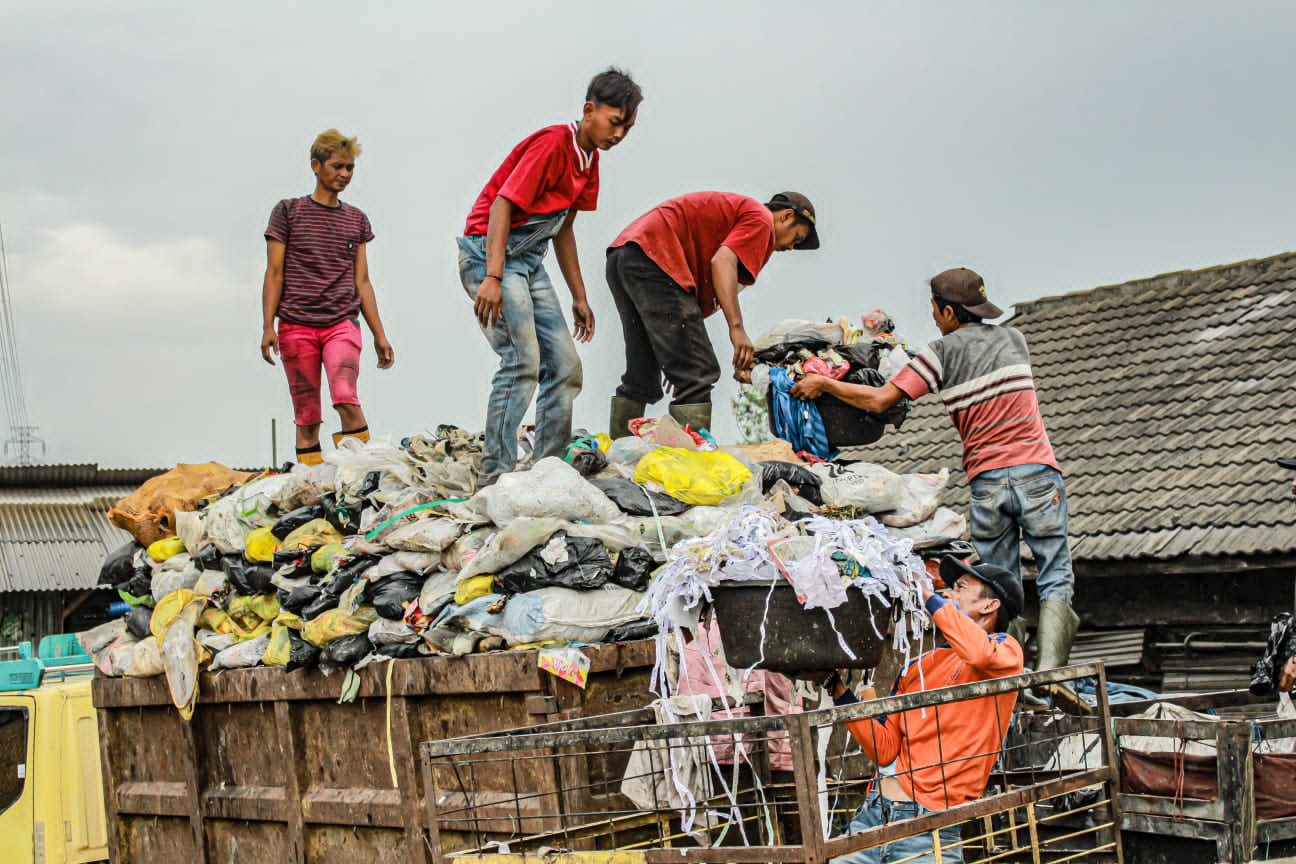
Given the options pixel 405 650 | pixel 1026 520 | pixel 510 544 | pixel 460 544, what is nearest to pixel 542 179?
pixel 460 544

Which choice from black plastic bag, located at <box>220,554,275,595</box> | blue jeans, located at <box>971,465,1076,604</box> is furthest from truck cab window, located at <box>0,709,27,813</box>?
blue jeans, located at <box>971,465,1076,604</box>

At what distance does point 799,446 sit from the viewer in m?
4.89

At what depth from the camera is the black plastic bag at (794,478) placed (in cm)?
468

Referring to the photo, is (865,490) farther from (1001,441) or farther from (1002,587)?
(1002,587)

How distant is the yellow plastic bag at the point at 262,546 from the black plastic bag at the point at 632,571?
68.8 inches

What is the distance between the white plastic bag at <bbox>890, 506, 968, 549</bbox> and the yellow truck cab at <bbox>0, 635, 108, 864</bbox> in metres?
3.77

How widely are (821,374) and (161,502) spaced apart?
3.24 meters

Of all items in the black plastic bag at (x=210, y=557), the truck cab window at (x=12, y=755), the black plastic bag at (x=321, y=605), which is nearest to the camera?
the black plastic bag at (x=321, y=605)

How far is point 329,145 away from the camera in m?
6.61

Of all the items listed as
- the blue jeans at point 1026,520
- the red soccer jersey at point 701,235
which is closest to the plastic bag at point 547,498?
the red soccer jersey at point 701,235

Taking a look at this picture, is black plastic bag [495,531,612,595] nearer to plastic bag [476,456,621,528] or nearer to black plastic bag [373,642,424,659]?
plastic bag [476,456,621,528]

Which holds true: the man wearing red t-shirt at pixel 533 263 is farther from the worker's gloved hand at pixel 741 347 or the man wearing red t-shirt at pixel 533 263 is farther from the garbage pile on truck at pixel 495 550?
the worker's gloved hand at pixel 741 347

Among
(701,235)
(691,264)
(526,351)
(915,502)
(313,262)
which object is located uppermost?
(313,262)

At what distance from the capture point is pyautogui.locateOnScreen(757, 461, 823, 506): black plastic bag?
468cm
